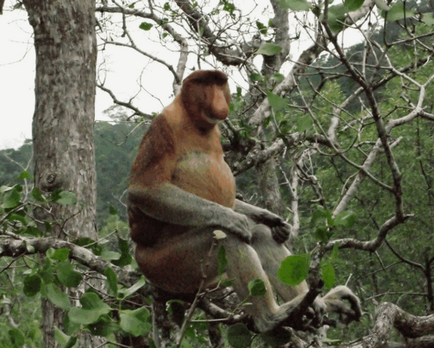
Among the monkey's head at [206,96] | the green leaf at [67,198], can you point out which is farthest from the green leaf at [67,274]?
the monkey's head at [206,96]

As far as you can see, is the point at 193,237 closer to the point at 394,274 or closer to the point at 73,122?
the point at 73,122

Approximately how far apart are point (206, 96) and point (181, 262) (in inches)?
33.4

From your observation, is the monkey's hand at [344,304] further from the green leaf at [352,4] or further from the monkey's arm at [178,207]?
the green leaf at [352,4]

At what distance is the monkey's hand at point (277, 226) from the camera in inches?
127

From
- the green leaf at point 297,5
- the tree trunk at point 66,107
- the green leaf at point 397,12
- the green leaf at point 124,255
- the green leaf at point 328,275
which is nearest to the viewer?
the green leaf at point 328,275

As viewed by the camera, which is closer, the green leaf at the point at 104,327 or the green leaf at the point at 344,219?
the green leaf at the point at 344,219

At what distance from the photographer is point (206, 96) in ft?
9.94

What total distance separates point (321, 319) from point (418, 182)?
10.2 m

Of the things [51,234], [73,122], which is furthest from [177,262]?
[73,122]

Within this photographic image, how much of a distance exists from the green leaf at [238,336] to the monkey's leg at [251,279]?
0.97ft

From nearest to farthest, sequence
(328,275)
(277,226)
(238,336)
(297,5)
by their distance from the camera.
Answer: (328,275) < (297,5) < (238,336) < (277,226)

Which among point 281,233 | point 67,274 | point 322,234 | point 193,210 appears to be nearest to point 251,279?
point 193,210

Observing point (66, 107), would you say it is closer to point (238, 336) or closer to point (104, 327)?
point (104, 327)

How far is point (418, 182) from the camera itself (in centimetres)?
1217
